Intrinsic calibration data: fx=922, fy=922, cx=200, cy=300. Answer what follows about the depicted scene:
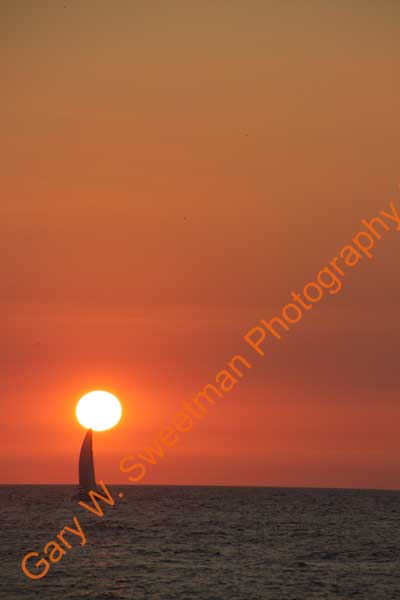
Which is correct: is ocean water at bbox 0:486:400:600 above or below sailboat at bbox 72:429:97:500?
below

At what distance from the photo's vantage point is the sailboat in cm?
15288

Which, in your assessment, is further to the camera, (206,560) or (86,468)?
(86,468)

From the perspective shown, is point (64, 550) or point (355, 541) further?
point (355, 541)

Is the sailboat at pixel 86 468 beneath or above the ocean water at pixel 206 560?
above

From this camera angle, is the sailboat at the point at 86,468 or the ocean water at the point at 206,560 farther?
the sailboat at the point at 86,468

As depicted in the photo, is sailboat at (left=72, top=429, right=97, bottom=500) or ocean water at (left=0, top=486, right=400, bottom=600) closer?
ocean water at (left=0, top=486, right=400, bottom=600)

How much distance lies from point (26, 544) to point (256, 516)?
62.3m

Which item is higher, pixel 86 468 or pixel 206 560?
pixel 86 468

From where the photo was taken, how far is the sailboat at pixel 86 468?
152875 millimetres

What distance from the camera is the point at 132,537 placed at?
9394 cm

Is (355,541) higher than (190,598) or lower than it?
higher

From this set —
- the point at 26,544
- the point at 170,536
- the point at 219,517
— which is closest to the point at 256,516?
the point at 219,517

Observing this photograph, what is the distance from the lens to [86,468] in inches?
6014

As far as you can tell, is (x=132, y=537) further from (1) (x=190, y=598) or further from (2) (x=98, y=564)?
(1) (x=190, y=598)
